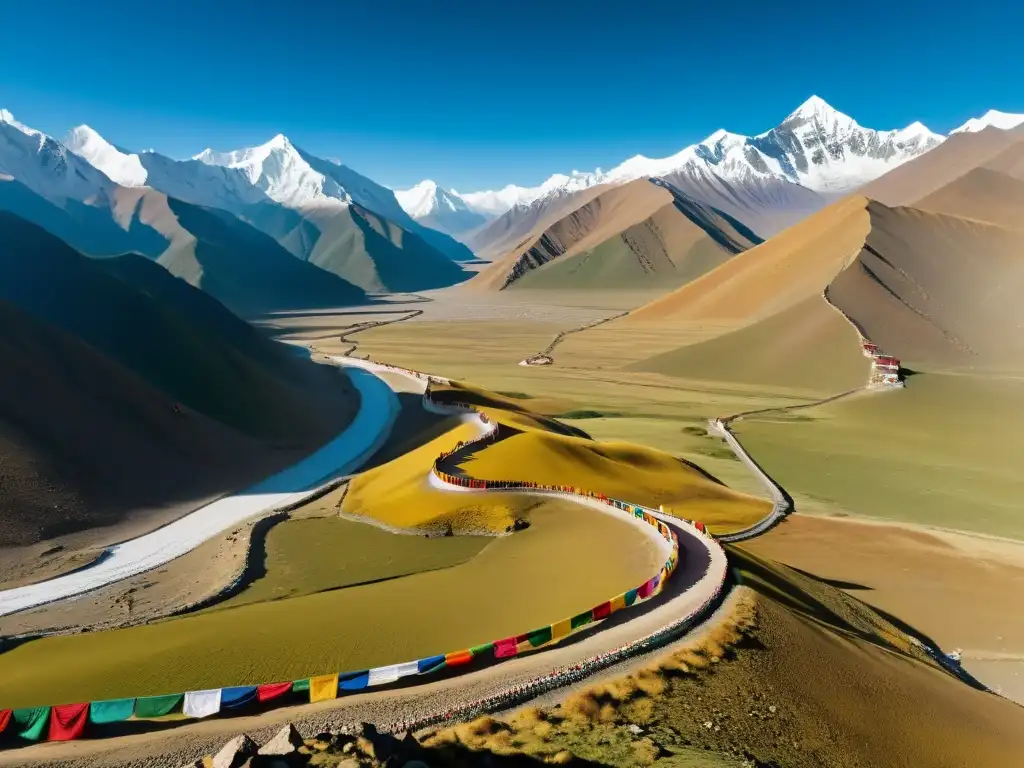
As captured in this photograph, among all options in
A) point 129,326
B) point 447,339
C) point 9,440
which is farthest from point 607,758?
point 447,339

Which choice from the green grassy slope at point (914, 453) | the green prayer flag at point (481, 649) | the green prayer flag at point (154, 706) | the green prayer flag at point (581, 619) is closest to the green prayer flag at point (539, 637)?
the green prayer flag at point (581, 619)

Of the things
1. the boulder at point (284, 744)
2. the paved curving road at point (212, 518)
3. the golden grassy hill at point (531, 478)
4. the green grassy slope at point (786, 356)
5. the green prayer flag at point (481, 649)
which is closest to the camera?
the boulder at point (284, 744)

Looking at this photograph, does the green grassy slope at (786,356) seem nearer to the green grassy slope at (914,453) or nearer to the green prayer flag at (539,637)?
the green grassy slope at (914,453)

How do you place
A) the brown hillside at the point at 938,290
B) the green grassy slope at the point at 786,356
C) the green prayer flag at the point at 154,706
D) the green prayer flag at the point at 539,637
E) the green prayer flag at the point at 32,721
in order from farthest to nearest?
the brown hillside at the point at 938,290 < the green grassy slope at the point at 786,356 < the green prayer flag at the point at 539,637 < the green prayer flag at the point at 154,706 < the green prayer flag at the point at 32,721

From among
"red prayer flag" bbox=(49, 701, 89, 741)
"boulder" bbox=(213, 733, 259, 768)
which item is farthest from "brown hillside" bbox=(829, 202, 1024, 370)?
"red prayer flag" bbox=(49, 701, 89, 741)

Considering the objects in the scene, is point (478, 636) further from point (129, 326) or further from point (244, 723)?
point (129, 326)
